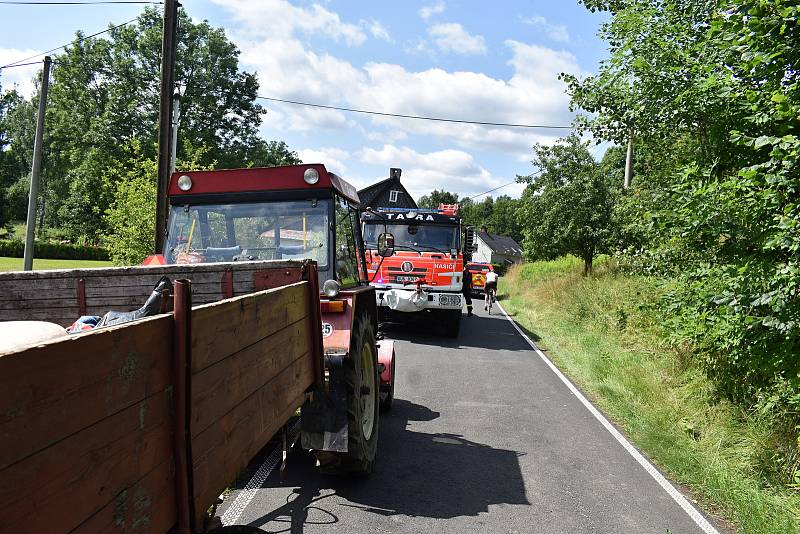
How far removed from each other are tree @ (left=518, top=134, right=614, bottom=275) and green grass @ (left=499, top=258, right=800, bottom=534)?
4.98 meters

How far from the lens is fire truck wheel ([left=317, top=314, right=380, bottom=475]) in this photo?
4.30 meters

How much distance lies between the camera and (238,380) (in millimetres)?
2262

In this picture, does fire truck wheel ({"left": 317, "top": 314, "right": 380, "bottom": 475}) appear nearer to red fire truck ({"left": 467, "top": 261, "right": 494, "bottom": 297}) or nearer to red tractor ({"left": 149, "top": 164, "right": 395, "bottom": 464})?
red tractor ({"left": 149, "top": 164, "right": 395, "bottom": 464})

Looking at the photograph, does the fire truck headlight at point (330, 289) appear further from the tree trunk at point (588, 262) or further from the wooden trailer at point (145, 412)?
the tree trunk at point (588, 262)

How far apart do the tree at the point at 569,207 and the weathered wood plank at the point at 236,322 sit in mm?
19116

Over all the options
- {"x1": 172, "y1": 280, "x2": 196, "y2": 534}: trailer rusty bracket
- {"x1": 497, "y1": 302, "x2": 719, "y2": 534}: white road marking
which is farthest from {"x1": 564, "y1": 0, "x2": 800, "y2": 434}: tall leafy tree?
{"x1": 172, "y1": 280, "x2": 196, "y2": 534}: trailer rusty bracket

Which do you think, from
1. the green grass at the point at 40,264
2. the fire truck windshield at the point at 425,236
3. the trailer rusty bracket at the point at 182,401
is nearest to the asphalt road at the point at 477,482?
the trailer rusty bracket at the point at 182,401

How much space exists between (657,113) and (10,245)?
44394mm

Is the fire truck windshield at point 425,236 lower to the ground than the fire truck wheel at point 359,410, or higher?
higher

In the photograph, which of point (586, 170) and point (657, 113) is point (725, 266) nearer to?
point (657, 113)

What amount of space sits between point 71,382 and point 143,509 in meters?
0.51

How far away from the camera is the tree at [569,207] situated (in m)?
21.0

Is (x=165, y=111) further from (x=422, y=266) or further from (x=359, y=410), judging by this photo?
(x=359, y=410)

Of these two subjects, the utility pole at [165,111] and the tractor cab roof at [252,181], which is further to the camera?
the utility pole at [165,111]
